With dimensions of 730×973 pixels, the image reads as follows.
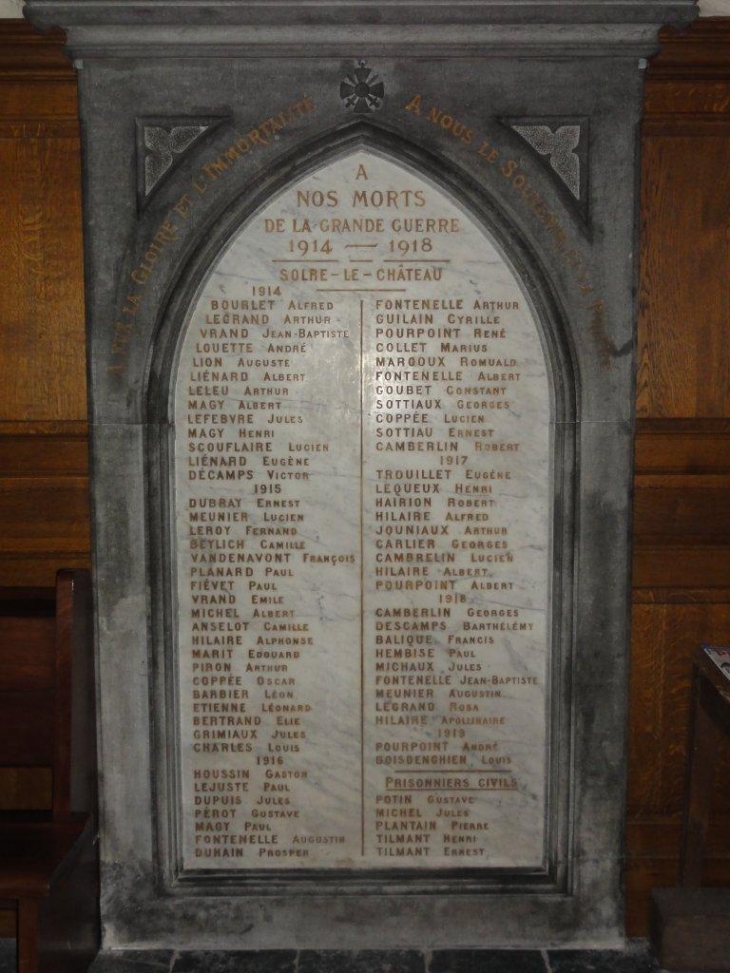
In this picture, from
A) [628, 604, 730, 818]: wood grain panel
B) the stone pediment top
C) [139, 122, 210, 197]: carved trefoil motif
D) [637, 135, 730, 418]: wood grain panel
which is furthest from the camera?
[628, 604, 730, 818]: wood grain panel

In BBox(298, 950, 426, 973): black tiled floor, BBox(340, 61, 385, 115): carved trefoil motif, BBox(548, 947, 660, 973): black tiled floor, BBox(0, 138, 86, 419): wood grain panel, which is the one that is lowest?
BBox(548, 947, 660, 973): black tiled floor

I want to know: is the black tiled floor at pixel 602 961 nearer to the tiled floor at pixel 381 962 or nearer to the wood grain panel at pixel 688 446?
the tiled floor at pixel 381 962

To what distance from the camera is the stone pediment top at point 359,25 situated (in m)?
2.70

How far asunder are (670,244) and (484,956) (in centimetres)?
237

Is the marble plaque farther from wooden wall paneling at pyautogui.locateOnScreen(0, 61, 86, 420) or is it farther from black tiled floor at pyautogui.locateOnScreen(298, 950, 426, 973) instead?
wooden wall paneling at pyautogui.locateOnScreen(0, 61, 86, 420)

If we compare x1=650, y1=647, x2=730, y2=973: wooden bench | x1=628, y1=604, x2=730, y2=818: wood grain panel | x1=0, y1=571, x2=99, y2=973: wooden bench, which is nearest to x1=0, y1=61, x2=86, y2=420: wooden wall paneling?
x1=0, y1=571, x2=99, y2=973: wooden bench

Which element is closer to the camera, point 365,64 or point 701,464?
point 365,64

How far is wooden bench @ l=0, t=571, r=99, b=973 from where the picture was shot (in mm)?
2717

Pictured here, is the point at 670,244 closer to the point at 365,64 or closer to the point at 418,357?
the point at 418,357

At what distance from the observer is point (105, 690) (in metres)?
2.95

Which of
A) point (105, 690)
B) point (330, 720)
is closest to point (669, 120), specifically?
point (330, 720)

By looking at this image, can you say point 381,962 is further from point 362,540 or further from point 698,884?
point 362,540

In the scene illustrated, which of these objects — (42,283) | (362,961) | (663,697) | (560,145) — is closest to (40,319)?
(42,283)

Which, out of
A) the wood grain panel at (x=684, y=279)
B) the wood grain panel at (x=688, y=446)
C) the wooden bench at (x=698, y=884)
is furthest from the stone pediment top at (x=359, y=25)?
the wooden bench at (x=698, y=884)
